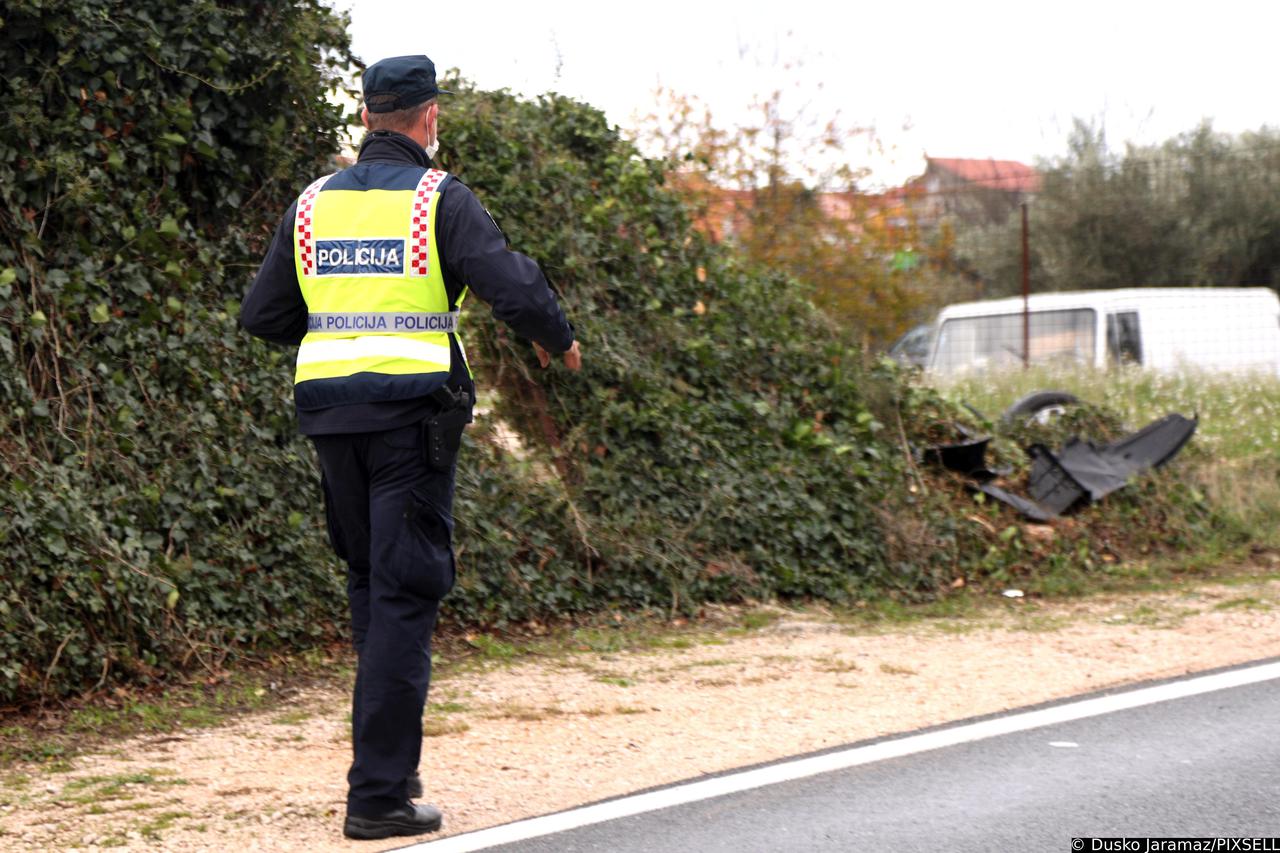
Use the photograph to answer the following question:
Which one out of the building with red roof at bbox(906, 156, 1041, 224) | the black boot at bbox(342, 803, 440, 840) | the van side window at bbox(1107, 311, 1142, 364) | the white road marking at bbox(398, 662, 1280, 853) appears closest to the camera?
the black boot at bbox(342, 803, 440, 840)

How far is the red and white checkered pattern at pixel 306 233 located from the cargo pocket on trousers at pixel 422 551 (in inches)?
28.6

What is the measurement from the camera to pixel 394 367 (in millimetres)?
4098

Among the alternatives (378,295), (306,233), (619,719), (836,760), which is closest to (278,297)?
(306,233)

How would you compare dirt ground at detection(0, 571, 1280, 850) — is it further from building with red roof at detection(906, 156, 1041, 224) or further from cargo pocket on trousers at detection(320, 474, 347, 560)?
building with red roof at detection(906, 156, 1041, 224)

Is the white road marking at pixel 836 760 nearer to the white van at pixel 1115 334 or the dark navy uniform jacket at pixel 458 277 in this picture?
the dark navy uniform jacket at pixel 458 277

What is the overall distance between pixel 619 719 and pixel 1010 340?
991cm

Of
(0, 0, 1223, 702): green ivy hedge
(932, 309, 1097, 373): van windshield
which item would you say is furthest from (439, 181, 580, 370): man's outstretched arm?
(932, 309, 1097, 373): van windshield

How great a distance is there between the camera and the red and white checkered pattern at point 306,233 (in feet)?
13.9

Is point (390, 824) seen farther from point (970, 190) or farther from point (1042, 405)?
point (970, 190)

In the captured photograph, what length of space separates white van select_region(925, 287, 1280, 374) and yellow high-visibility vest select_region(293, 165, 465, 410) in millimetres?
9900

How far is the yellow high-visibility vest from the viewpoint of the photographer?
4.11 metres

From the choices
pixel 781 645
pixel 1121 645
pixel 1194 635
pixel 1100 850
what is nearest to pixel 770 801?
pixel 1100 850

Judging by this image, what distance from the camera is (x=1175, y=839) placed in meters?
4.18

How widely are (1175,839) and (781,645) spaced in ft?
10.3
